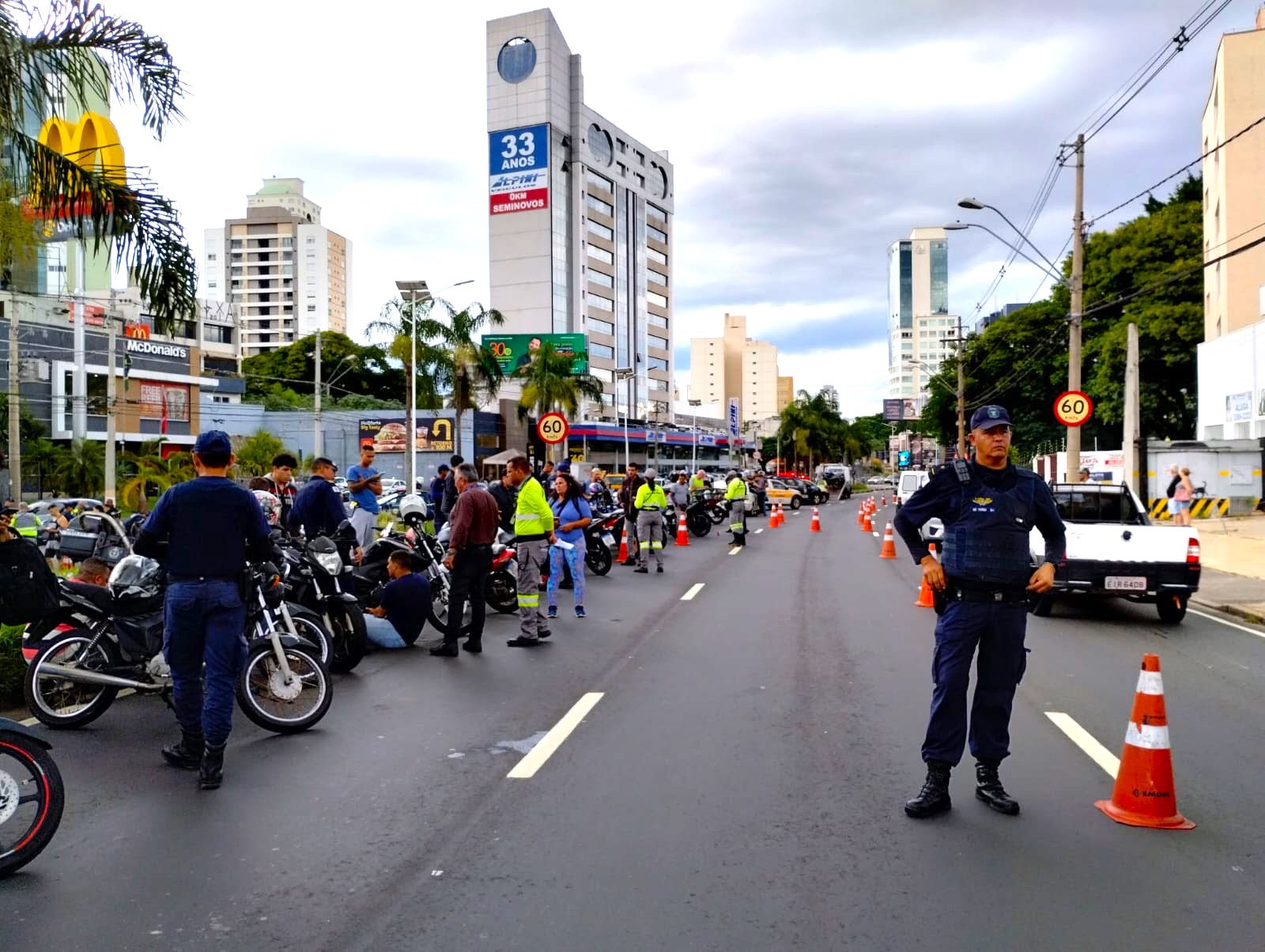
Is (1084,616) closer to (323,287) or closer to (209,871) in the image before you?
(209,871)

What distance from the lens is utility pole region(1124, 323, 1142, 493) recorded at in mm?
29906

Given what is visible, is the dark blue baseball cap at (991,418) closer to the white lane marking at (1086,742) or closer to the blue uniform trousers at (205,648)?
the white lane marking at (1086,742)

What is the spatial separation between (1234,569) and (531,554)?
46.1 feet

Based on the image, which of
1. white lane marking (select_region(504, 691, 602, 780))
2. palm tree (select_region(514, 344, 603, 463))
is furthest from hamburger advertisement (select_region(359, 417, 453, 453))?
white lane marking (select_region(504, 691, 602, 780))

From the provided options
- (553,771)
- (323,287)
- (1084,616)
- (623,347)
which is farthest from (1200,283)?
(323,287)

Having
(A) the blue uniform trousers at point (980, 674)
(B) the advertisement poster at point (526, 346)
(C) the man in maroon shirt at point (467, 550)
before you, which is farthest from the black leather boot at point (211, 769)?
(B) the advertisement poster at point (526, 346)

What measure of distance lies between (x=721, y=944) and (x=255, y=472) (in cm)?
4401

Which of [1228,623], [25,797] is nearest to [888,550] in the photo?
[1228,623]

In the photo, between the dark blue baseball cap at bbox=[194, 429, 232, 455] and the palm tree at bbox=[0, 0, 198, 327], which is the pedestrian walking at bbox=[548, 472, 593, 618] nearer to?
the palm tree at bbox=[0, 0, 198, 327]

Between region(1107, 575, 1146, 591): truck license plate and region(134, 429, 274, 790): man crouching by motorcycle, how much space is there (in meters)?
9.42

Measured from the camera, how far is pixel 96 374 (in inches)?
1971

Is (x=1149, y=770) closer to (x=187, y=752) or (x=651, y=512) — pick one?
(x=187, y=752)

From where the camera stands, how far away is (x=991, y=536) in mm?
5105

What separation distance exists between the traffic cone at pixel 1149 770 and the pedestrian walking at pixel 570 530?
305 inches
